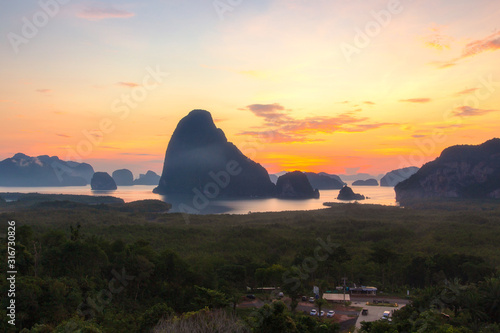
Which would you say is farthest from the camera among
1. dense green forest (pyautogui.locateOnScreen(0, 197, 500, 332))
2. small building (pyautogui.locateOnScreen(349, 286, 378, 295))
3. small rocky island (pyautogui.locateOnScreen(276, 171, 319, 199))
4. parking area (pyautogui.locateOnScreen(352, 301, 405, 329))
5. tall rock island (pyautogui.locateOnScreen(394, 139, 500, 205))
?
small rocky island (pyautogui.locateOnScreen(276, 171, 319, 199))

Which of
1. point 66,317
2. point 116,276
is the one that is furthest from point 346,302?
point 66,317

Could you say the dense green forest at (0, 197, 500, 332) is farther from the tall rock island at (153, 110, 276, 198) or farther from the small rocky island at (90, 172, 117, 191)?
the small rocky island at (90, 172, 117, 191)

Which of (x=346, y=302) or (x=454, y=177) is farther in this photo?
(x=454, y=177)

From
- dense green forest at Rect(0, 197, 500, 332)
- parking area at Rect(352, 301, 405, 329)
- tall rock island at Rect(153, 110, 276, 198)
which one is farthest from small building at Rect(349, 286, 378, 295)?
tall rock island at Rect(153, 110, 276, 198)

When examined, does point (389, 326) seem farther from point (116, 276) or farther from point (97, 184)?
point (97, 184)

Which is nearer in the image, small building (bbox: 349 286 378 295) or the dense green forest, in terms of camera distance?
the dense green forest

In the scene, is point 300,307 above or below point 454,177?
below

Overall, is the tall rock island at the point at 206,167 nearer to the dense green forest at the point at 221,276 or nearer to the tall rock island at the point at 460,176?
the tall rock island at the point at 460,176

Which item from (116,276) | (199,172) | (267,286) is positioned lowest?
(267,286)
